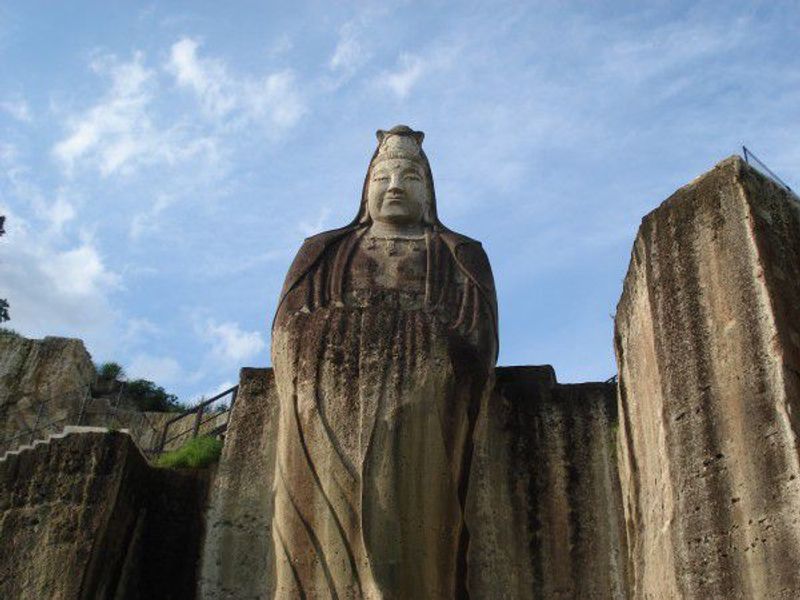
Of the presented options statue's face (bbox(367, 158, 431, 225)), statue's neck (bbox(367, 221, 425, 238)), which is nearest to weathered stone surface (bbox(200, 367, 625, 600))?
statue's neck (bbox(367, 221, 425, 238))

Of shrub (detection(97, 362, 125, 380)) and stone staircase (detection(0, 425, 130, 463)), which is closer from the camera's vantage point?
stone staircase (detection(0, 425, 130, 463))

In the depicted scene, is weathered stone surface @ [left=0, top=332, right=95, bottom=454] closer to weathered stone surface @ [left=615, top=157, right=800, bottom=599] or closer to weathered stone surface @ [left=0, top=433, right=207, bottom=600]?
weathered stone surface @ [left=0, top=433, right=207, bottom=600]

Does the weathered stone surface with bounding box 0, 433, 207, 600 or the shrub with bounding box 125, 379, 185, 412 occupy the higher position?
the shrub with bounding box 125, 379, 185, 412

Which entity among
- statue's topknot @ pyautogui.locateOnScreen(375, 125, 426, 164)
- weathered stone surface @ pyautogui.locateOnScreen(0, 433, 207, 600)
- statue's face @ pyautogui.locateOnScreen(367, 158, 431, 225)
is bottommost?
weathered stone surface @ pyautogui.locateOnScreen(0, 433, 207, 600)

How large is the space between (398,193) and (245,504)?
2811 millimetres

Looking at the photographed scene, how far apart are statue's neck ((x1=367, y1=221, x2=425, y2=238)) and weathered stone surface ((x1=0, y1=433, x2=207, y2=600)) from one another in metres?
2.36

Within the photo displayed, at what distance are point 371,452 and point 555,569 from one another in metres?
1.52

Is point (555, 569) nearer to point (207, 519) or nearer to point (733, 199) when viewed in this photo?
point (207, 519)

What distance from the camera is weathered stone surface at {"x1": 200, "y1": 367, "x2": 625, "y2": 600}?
7.77 metres

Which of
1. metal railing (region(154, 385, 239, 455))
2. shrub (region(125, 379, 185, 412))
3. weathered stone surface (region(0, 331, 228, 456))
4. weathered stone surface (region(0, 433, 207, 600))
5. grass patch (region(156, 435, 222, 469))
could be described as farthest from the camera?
shrub (region(125, 379, 185, 412))

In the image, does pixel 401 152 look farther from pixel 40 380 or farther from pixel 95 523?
pixel 40 380

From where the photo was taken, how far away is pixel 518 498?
809 cm

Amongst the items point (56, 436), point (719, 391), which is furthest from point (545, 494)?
point (56, 436)

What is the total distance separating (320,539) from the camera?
7.44m
